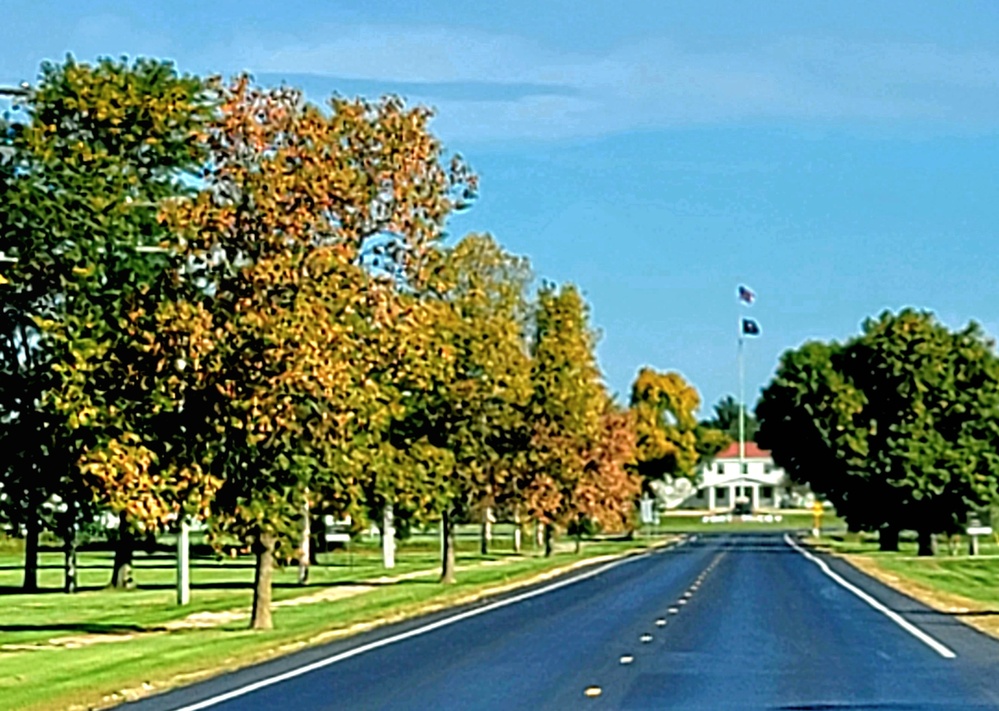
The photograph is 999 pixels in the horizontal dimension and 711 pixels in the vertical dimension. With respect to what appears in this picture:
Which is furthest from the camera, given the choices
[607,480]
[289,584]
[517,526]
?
[517,526]

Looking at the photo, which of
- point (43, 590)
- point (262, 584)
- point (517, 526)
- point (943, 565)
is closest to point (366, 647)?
point (262, 584)

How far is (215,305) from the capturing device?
36781 mm

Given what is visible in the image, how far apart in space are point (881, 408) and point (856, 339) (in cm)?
493

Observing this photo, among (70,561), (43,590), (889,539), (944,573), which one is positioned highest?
(889,539)

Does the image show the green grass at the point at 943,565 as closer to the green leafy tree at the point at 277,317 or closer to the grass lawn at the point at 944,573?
the grass lawn at the point at 944,573

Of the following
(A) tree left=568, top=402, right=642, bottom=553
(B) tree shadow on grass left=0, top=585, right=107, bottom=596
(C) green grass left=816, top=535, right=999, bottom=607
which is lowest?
(B) tree shadow on grass left=0, top=585, right=107, bottom=596

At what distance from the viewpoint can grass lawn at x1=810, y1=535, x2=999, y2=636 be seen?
1730 inches

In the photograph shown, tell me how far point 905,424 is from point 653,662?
7133cm

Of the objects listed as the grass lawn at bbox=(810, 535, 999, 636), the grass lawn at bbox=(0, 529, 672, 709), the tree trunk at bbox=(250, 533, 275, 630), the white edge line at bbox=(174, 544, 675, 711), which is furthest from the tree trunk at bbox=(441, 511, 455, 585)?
the tree trunk at bbox=(250, 533, 275, 630)

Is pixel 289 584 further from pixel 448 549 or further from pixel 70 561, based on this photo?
pixel 70 561

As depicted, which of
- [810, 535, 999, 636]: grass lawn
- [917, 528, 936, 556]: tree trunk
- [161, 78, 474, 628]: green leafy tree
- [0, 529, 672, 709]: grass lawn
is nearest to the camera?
[0, 529, 672, 709]: grass lawn

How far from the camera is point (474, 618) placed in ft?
134

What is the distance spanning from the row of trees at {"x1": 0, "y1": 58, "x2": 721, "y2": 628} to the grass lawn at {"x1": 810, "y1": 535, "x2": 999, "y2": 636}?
1144cm

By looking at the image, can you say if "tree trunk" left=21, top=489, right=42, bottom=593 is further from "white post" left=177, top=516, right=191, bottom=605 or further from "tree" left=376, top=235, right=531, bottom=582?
"tree" left=376, top=235, right=531, bottom=582
